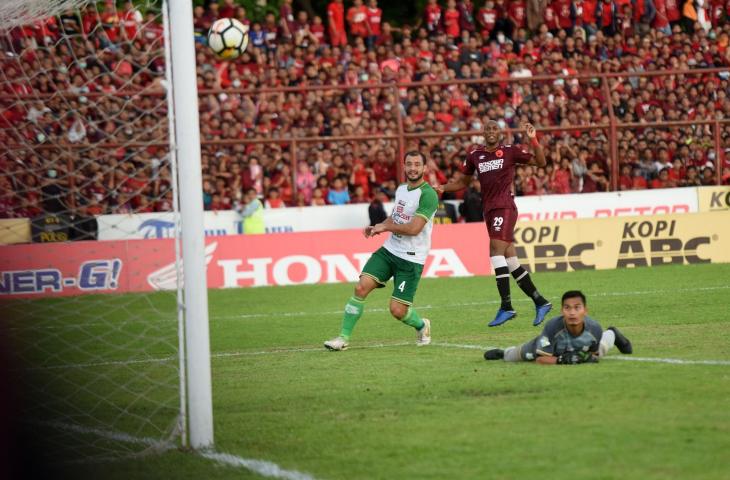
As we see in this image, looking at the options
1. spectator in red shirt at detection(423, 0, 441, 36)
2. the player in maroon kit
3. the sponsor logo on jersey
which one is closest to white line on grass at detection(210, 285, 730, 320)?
the player in maroon kit

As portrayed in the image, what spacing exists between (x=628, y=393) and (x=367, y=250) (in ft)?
45.9

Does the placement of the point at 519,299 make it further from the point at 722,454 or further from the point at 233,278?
the point at 722,454

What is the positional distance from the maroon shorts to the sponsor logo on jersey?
1.64ft

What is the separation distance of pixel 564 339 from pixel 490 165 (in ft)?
15.5

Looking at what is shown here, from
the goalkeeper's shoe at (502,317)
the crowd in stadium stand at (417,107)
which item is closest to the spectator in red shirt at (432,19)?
the crowd in stadium stand at (417,107)

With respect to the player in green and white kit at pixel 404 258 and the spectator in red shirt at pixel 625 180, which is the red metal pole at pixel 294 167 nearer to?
the spectator in red shirt at pixel 625 180

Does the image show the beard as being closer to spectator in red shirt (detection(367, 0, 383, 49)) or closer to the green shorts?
the green shorts

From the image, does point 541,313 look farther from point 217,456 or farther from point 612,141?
point 612,141

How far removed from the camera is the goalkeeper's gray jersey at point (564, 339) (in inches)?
340

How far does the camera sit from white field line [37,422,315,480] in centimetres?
534

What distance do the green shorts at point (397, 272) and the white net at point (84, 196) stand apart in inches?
82.2

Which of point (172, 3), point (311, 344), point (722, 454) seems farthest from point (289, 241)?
point (722, 454)

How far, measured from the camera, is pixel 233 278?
20859 millimetres

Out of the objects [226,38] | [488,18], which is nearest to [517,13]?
[488,18]
